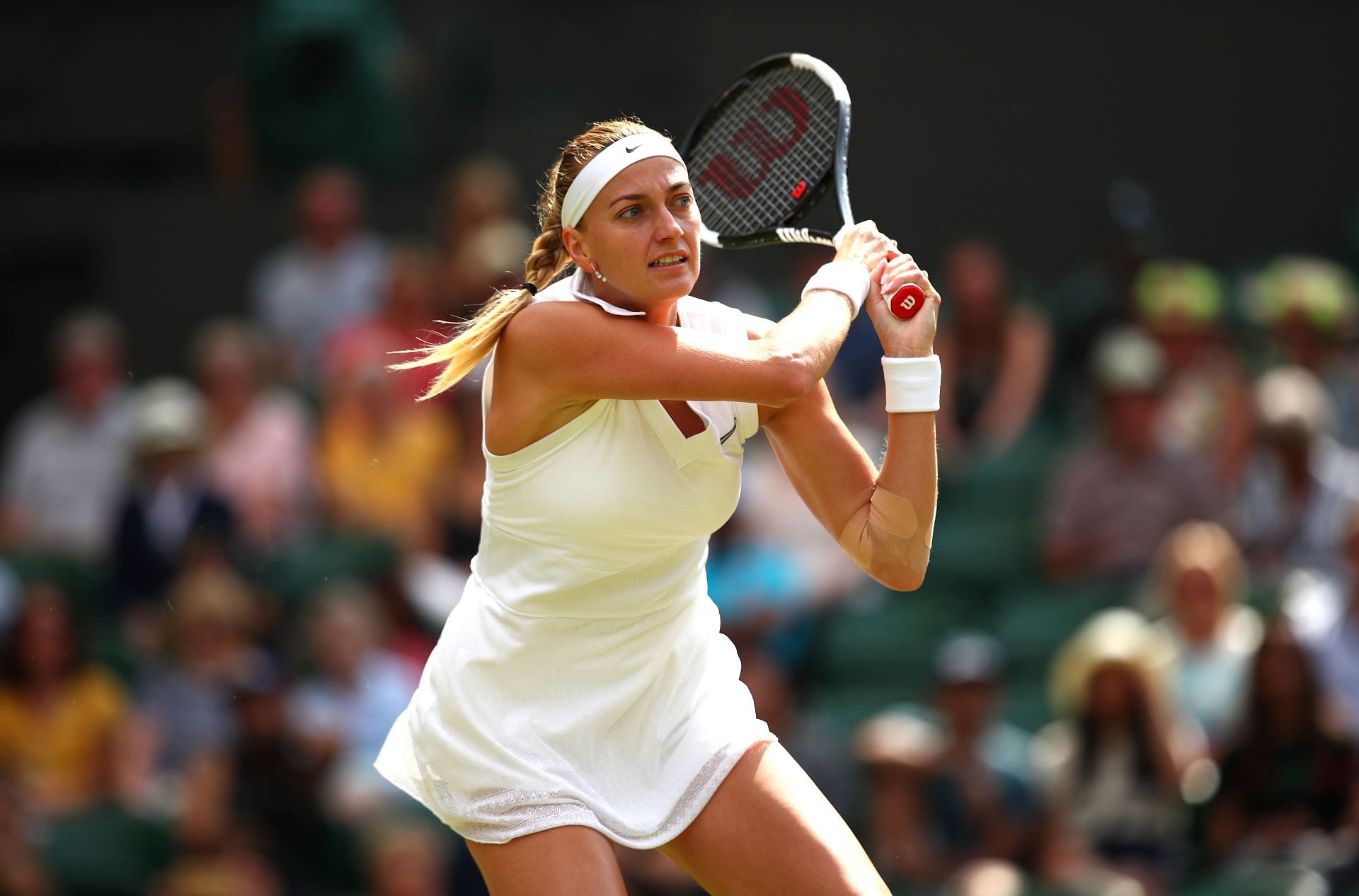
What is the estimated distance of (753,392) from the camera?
2963 mm

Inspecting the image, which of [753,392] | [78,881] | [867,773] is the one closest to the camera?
[753,392]

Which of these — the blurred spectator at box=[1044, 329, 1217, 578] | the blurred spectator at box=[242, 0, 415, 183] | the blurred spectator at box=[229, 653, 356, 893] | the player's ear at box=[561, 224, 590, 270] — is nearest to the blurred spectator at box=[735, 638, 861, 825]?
the blurred spectator at box=[1044, 329, 1217, 578]

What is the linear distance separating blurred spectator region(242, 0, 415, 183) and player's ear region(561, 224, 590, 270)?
17.9 feet

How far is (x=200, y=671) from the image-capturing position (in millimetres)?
6715

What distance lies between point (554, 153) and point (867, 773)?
3.53 meters

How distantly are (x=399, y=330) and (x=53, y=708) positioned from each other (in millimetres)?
1874

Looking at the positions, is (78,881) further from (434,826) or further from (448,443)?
(448,443)

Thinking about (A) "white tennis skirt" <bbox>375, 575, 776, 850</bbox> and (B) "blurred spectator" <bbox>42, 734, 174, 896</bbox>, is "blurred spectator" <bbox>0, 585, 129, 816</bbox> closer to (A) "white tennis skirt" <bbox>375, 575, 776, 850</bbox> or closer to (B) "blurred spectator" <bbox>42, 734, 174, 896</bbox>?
(B) "blurred spectator" <bbox>42, 734, 174, 896</bbox>

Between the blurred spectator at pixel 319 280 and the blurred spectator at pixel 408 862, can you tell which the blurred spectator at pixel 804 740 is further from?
the blurred spectator at pixel 319 280

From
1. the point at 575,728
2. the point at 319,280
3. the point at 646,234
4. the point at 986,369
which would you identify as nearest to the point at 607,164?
the point at 646,234

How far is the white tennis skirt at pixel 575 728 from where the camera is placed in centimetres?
308

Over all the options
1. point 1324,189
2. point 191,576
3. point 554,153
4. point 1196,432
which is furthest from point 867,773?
point 1324,189

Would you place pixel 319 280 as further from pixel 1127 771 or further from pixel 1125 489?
pixel 1127 771

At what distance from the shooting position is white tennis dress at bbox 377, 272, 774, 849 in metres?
3.04
